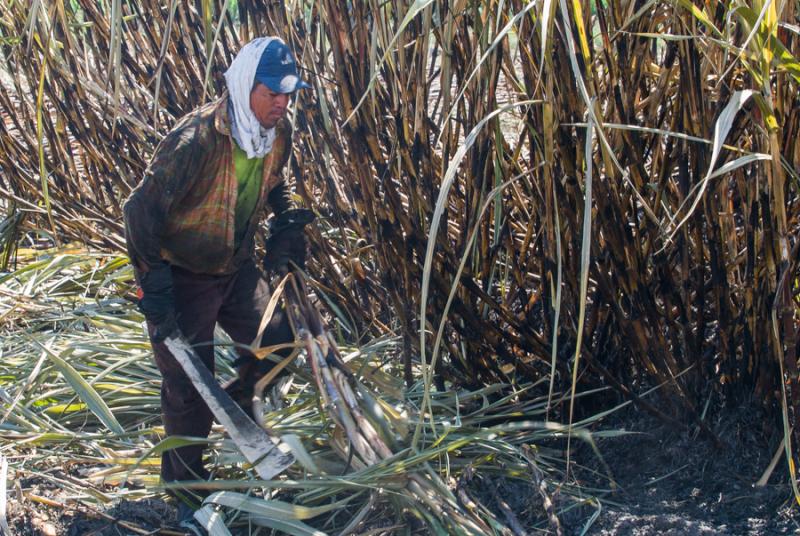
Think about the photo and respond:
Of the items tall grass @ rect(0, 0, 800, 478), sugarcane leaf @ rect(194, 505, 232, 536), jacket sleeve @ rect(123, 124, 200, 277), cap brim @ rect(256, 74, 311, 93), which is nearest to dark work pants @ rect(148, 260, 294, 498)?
sugarcane leaf @ rect(194, 505, 232, 536)

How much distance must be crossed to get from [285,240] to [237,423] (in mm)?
544

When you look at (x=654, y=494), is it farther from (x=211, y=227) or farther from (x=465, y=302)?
(x=211, y=227)

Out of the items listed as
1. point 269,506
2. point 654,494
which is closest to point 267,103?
point 269,506

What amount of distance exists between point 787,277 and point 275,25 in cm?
155

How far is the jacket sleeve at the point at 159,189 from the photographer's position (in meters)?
2.22

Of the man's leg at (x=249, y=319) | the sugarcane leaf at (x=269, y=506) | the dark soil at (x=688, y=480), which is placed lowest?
the dark soil at (x=688, y=480)

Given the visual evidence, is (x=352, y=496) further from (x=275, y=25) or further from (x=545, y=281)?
(x=275, y=25)

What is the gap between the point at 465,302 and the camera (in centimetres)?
256

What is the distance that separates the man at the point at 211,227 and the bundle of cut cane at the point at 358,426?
133 millimetres

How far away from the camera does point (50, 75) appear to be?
11.4ft

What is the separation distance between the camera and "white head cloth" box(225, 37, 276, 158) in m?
2.21

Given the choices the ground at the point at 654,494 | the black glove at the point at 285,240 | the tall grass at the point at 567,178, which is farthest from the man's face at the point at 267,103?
the ground at the point at 654,494

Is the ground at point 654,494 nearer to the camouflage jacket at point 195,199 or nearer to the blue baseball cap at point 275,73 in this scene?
the camouflage jacket at point 195,199

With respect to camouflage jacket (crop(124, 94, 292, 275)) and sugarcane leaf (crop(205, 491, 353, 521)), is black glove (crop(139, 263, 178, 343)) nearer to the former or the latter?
camouflage jacket (crop(124, 94, 292, 275))
